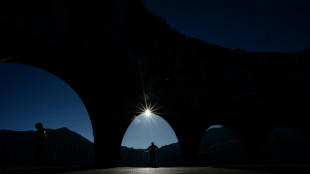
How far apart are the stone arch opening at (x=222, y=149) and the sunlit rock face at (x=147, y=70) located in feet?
10.7

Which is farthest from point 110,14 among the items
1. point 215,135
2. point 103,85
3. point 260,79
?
point 215,135

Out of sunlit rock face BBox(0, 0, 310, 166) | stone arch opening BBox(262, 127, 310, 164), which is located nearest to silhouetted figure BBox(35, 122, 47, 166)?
sunlit rock face BBox(0, 0, 310, 166)

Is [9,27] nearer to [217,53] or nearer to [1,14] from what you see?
[1,14]

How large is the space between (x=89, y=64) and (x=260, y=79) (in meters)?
12.7

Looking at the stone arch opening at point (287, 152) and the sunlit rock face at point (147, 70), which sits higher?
the sunlit rock face at point (147, 70)

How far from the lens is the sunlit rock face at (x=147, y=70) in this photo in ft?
21.0

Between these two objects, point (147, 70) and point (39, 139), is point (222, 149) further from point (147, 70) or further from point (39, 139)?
point (39, 139)

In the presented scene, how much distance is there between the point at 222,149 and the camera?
4094 centimetres

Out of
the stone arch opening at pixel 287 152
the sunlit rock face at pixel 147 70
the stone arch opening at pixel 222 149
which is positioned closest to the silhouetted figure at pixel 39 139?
the sunlit rock face at pixel 147 70

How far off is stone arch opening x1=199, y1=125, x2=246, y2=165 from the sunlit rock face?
10.7 ft

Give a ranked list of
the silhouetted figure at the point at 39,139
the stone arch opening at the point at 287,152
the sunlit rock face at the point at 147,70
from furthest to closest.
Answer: the stone arch opening at the point at 287,152
the silhouetted figure at the point at 39,139
the sunlit rock face at the point at 147,70

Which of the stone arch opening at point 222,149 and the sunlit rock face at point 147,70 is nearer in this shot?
the sunlit rock face at point 147,70

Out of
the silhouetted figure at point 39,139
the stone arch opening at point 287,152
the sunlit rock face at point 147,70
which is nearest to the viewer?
the sunlit rock face at point 147,70

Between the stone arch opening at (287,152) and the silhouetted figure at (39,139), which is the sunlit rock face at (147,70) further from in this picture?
the stone arch opening at (287,152)
